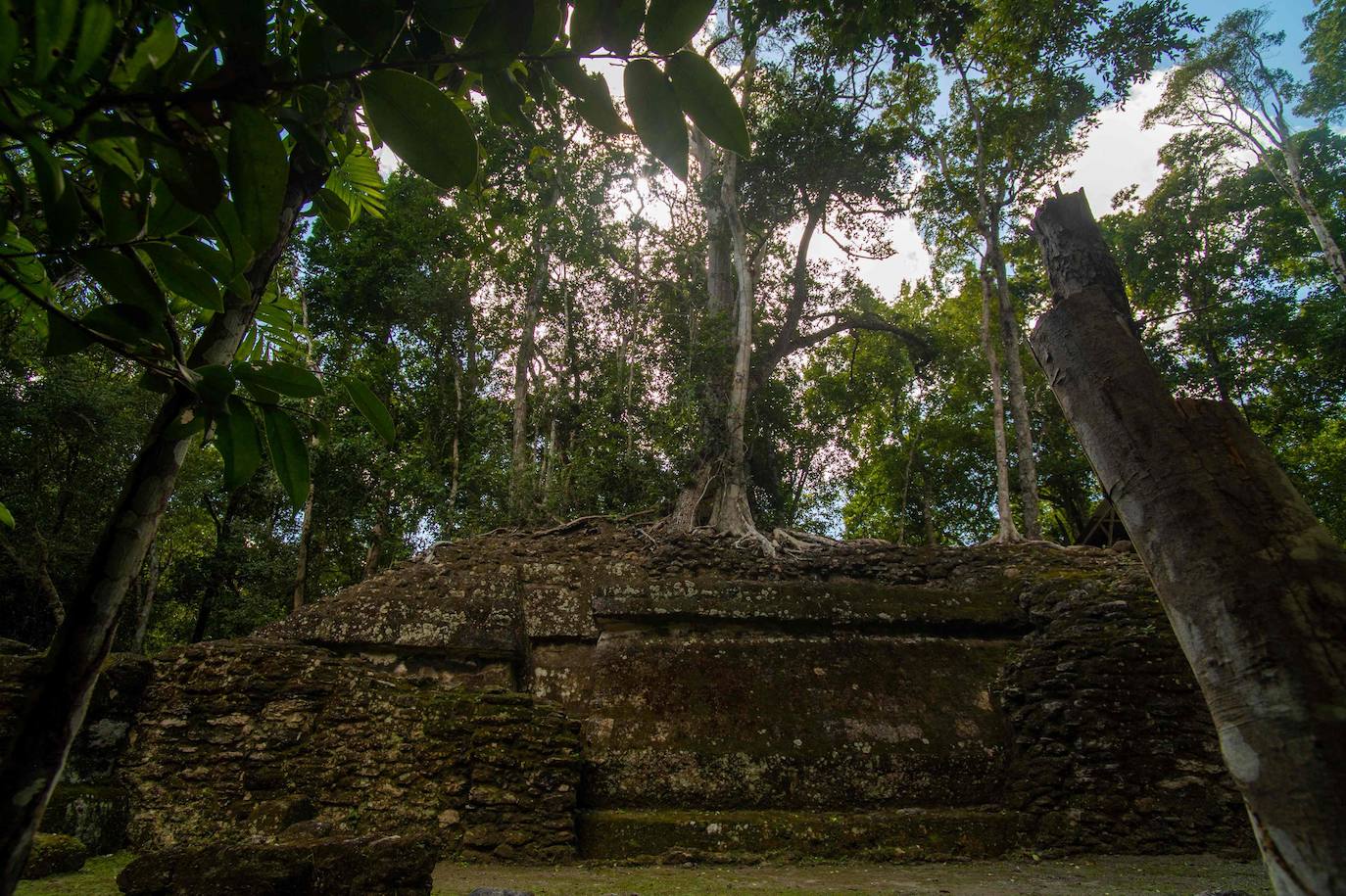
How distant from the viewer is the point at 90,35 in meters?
0.42

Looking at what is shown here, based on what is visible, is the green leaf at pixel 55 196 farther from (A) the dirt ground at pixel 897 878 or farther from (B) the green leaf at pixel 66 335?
(A) the dirt ground at pixel 897 878

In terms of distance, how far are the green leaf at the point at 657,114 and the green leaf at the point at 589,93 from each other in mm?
58

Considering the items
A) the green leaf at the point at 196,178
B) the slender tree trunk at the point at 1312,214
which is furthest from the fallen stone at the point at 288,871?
the slender tree trunk at the point at 1312,214

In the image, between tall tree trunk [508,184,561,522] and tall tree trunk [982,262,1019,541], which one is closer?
tall tree trunk [982,262,1019,541]

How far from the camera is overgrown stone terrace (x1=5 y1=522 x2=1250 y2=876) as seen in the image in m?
4.40

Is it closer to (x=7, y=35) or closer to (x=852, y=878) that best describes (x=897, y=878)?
(x=852, y=878)

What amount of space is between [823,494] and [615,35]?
18.9 metres

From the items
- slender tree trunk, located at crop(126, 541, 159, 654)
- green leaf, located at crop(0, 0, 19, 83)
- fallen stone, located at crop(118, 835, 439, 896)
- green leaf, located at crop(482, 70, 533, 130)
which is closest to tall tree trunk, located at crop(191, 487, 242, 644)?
slender tree trunk, located at crop(126, 541, 159, 654)

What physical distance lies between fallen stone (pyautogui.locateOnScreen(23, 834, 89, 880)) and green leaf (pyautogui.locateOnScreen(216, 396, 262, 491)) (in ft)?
15.1

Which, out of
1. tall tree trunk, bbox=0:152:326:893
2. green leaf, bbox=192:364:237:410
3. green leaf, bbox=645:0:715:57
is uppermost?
green leaf, bbox=645:0:715:57

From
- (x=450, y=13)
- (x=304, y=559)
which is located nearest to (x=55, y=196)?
(x=450, y=13)

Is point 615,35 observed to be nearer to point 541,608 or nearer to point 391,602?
point 541,608

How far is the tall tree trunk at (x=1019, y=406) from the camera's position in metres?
10.8

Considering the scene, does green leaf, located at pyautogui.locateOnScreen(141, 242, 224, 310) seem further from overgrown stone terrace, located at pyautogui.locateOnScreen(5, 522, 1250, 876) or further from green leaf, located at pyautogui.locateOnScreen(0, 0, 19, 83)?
overgrown stone terrace, located at pyautogui.locateOnScreen(5, 522, 1250, 876)
